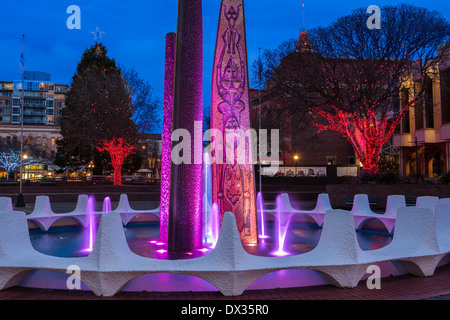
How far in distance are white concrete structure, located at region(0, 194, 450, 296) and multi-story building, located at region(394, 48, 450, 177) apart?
32.6m

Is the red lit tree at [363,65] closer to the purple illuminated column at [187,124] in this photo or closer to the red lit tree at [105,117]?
the red lit tree at [105,117]

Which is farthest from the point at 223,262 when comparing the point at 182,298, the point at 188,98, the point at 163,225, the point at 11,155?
the point at 11,155

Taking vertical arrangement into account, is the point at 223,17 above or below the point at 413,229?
above

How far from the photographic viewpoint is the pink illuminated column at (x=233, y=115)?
9164 millimetres

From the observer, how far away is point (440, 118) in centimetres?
3822

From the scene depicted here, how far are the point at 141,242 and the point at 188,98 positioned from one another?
3.65 metres

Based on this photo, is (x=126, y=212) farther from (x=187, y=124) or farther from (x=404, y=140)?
(x=404, y=140)

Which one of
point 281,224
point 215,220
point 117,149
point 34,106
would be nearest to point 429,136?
point 117,149

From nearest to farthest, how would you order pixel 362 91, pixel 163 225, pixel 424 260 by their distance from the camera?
pixel 424 260 < pixel 163 225 < pixel 362 91

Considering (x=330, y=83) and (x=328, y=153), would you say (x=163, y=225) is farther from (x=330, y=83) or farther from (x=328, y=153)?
(x=328, y=153)

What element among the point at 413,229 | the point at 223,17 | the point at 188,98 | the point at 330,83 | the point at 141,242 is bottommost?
the point at 141,242

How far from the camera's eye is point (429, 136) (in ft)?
129

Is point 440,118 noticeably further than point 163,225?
Yes

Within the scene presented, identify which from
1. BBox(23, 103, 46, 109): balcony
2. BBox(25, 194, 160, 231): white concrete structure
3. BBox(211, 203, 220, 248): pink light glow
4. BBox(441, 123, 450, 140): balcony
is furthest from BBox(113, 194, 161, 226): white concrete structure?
BBox(23, 103, 46, 109): balcony
